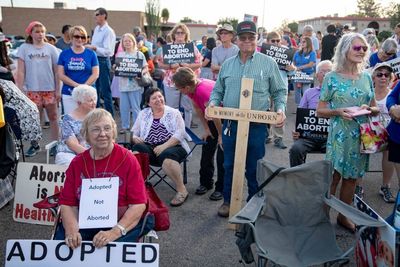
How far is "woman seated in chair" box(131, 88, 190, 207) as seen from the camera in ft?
15.1

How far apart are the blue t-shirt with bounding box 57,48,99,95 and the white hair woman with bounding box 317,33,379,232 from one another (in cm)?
351

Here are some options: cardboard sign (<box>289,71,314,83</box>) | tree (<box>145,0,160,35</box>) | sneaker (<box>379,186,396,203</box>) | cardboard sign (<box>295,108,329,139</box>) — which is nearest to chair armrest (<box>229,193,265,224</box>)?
cardboard sign (<box>295,108,329,139</box>)

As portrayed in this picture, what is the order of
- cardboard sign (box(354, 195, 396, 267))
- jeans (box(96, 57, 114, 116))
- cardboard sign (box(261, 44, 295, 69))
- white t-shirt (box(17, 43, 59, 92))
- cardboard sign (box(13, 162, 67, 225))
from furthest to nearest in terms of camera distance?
jeans (box(96, 57, 114, 116)) → cardboard sign (box(261, 44, 295, 69)) → white t-shirt (box(17, 43, 59, 92)) → cardboard sign (box(13, 162, 67, 225)) → cardboard sign (box(354, 195, 396, 267))

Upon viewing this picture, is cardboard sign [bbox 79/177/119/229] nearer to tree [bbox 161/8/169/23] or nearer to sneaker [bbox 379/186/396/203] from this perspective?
sneaker [bbox 379/186/396/203]

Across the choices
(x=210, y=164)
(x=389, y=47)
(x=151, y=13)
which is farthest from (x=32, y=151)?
(x=151, y=13)

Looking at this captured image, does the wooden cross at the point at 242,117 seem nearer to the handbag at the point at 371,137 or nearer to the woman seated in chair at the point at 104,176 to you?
the handbag at the point at 371,137

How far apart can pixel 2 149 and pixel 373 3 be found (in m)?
89.7

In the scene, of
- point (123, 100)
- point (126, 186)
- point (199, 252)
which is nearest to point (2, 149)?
point (126, 186)

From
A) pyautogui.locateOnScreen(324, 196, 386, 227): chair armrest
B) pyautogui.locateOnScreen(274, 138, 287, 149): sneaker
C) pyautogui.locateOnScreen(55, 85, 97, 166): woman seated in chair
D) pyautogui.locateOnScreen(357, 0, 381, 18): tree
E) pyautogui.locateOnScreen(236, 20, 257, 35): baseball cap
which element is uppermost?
pyautogui.locateOnScreen(357, 0, 381, 18): tree

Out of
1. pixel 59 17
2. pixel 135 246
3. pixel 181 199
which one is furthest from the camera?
pixel 59 17

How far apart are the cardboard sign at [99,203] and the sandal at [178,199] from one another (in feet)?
6.11

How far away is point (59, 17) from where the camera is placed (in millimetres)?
51000

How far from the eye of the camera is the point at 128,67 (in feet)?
23.4

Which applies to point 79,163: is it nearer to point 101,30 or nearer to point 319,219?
point 319,219
